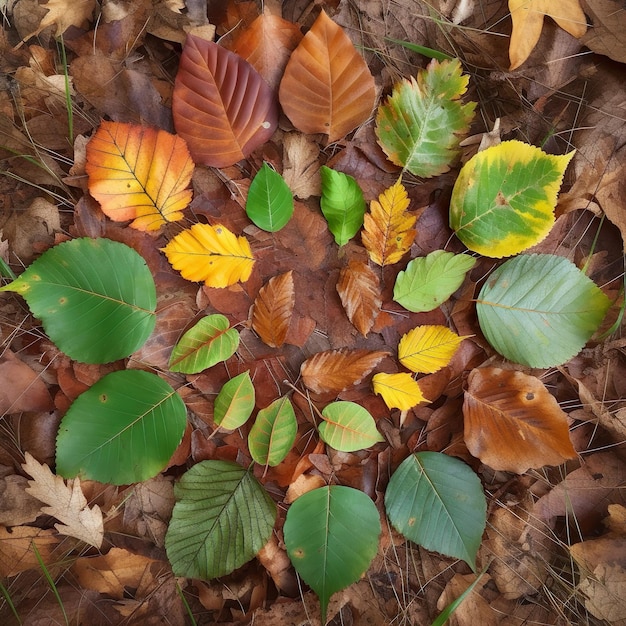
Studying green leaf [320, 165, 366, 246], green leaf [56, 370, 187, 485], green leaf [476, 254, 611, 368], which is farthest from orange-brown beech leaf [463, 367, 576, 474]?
green leaf [56, 370, 187, 485]

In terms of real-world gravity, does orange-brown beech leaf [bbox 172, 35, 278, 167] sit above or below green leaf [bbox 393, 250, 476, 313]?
above

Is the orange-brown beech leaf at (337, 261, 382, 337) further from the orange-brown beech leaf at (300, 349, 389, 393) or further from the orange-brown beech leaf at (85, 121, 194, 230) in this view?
the orange-brown beech leaf at (85, 121, 194, 230)

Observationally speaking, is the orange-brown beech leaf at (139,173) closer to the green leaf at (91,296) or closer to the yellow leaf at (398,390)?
the green leaf at (91,296)

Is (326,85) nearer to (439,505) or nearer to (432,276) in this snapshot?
(432,276)

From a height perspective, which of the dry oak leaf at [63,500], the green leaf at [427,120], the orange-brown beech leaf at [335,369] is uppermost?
the green leaf at [427,120]

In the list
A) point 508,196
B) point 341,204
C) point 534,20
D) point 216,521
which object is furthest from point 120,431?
point 534,20

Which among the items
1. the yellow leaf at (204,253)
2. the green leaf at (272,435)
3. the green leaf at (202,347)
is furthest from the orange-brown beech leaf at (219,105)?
the green leaf at (272,435)
